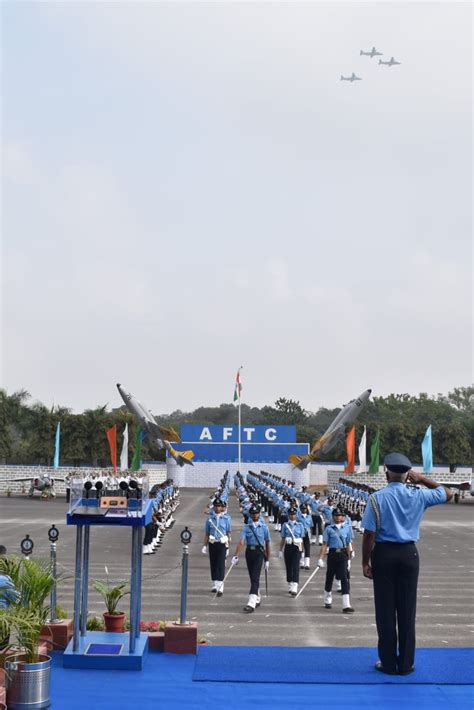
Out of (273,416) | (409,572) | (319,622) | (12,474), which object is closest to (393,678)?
(409,572)

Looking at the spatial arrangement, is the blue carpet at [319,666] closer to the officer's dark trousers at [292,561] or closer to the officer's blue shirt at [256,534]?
the officer's blue shirt at [256,534]

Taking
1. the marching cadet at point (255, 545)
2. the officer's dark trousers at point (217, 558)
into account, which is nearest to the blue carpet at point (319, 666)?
the marching cadet at point (255, 545)

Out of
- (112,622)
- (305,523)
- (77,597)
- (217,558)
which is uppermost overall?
(77,597)

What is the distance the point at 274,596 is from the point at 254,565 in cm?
190

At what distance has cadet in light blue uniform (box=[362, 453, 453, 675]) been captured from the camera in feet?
24.6

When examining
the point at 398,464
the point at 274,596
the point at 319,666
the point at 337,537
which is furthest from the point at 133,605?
the point at 274,596

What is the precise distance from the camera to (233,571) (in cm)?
1812

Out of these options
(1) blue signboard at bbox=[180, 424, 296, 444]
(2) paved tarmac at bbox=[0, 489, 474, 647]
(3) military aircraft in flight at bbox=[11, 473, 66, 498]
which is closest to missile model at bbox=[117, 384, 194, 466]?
(3) military aircraft in flight at bbox=[11, 473, 66, 498]

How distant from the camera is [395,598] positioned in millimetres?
7523

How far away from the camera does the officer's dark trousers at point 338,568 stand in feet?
43.5

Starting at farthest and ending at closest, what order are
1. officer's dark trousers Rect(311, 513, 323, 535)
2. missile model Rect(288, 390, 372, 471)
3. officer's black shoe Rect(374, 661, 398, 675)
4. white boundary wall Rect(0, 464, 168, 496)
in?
white boundary wall Rect(0, 464, 168, 496), missile model Rect(288, 390, 372, 471), officer's dark trousers Rect(311, 513, 323, 535), officer's black shoe Rect(374, 661, 398, 675)

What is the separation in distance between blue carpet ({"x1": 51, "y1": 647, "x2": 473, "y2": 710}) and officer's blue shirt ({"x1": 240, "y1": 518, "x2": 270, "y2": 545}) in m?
5.65

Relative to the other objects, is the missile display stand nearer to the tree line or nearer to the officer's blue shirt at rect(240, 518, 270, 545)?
the officer's blue shirt at rect(240, 518, 270, 545)

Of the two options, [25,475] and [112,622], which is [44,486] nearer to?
[25,475]
